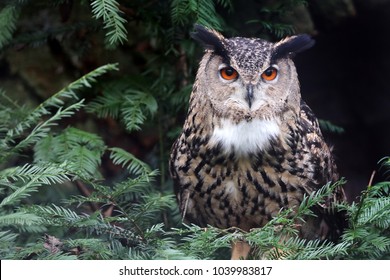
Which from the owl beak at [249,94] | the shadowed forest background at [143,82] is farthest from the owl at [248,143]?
the shadowed forest background at [143,82]

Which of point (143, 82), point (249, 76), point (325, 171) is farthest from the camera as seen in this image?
point (143, 82)

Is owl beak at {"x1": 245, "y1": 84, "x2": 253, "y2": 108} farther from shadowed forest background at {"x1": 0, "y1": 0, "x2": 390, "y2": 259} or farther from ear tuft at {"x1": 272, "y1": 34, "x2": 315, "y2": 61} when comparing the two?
shadowed forest background at {"x1": 0, "y1": 0, "x2": 390, "y2": 259}

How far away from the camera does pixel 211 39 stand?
169cm

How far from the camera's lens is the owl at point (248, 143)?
1661 millimetres

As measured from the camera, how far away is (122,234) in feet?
4.97

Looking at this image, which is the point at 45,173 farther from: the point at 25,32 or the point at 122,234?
the point at 25,32

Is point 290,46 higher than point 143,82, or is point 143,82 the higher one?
point 290,46

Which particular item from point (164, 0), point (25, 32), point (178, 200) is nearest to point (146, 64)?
point (164, 0)

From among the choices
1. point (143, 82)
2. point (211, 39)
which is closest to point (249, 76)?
point (211, 39)

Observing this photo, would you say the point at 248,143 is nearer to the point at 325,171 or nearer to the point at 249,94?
the point at 249,94

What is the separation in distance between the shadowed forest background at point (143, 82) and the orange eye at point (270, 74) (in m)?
0.24

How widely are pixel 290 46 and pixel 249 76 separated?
149 mm

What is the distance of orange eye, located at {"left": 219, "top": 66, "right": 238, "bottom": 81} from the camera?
165cm

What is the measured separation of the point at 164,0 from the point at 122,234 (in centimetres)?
88
